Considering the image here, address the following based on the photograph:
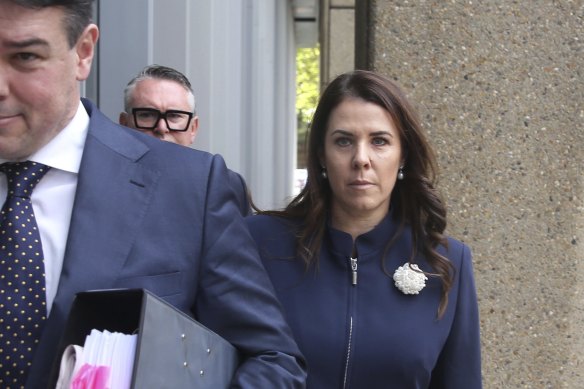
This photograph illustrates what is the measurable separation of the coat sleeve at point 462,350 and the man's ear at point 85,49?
48.9 inches

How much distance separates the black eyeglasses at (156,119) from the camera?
412cm

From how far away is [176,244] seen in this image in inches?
87.4

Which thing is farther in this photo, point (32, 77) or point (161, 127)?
point (161, 127)

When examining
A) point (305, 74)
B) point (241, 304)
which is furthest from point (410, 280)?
point (305, 74)

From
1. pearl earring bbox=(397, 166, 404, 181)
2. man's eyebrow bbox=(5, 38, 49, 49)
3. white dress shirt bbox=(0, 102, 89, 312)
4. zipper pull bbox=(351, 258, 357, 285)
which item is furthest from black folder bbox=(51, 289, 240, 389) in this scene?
pearl earring bbox=(397, 166, 404, 181)

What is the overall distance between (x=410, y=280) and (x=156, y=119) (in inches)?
65.4

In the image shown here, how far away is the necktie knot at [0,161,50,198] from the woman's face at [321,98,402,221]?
39.7 inches

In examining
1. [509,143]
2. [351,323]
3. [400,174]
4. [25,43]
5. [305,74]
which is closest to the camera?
[25,43]

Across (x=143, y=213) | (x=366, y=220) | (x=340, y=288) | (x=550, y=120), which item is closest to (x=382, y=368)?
(x=340, y=288)

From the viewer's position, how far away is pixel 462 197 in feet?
11.8

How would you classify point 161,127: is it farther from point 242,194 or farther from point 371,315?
point 371,315

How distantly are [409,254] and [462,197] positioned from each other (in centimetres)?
74

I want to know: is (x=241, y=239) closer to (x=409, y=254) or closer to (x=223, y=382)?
(x=223, y=382)

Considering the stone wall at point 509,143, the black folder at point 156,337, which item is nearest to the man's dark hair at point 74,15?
the black folder at point 156,337
